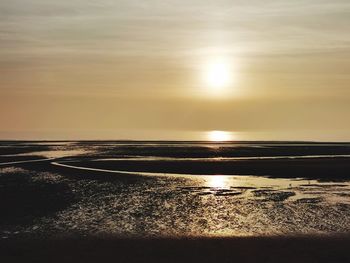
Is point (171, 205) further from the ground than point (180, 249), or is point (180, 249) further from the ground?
point (171, 205)

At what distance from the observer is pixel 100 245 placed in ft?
61.3

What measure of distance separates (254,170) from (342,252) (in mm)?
31038

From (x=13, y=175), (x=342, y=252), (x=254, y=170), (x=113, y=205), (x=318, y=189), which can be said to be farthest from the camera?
(x=254, y=170)

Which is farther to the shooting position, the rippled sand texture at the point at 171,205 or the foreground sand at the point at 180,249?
the rippled sand texture at the point at 171,205

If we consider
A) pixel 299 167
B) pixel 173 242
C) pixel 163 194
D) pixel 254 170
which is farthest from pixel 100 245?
pixel 299 167

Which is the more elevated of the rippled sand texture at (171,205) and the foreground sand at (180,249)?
the rippled sand texture at (171,205)

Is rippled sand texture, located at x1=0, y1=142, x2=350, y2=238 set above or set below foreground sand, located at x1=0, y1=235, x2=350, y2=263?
above

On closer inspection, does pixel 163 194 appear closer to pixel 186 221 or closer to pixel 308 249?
pixel 186 221

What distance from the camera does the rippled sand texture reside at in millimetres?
21625

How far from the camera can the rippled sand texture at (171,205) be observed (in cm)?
2162

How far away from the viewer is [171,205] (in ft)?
90.3

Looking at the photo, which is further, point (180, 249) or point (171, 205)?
point (171, 205)

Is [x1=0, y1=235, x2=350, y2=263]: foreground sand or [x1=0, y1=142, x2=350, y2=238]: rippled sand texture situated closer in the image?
[x1=0, y1=235, x2=350, y2=263]: foreground sand

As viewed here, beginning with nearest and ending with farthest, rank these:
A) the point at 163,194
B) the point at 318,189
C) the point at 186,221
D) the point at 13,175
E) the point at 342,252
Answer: the point at 342,252 → the point at 186,221 → the point at 163,194 → the point at 318,189 → the point at 13,175
